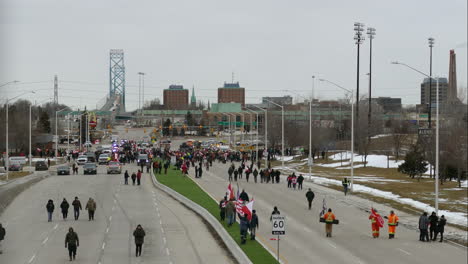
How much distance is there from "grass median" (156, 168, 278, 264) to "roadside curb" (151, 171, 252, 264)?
195 millimetres

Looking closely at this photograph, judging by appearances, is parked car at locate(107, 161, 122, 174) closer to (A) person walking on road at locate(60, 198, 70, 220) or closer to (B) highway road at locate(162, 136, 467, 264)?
(B) highway road at locate(162, 136, 467, 264)

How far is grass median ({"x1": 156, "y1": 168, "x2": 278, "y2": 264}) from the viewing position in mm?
23359

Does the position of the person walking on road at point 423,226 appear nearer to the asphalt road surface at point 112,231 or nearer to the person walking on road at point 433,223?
the person walking on road at point 433,223

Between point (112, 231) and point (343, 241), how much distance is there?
31.1 ft

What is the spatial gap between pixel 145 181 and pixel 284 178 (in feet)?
39.7

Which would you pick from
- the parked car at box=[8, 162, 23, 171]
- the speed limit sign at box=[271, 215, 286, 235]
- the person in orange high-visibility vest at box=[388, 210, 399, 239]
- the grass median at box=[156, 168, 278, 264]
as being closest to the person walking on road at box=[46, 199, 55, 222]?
the grass median at box=[156, 168, 278, 264]

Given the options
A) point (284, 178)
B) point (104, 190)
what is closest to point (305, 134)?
point (284, 178)

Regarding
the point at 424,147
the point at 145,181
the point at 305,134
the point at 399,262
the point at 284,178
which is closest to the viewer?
the point at 399,262

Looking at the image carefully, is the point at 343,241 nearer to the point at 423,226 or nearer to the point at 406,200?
the point at 423,226

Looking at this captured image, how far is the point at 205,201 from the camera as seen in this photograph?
40031mm

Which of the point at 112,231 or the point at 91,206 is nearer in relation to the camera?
the point at 112,231

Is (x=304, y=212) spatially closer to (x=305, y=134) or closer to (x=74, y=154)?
(x=74, y=154)

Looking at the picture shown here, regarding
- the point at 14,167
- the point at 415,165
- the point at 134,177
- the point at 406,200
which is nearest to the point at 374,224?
the point at 406,200

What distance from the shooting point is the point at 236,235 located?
27.7 m
